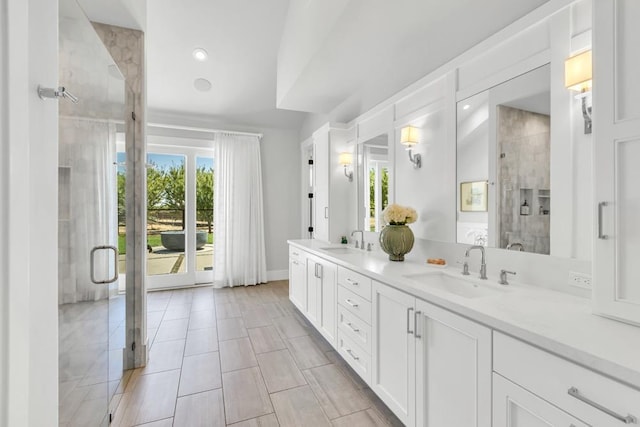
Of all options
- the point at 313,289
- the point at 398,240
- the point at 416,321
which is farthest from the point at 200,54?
the point at 416,321

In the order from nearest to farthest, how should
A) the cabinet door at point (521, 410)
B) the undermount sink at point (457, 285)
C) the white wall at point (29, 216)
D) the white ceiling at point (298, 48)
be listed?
the white wall at point (29, 216) → the cabinet door at point (521, 410) → the undermount sink at point (457, 285) → the white ceiling at point (298, 48)

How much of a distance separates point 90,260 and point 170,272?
3438 mm

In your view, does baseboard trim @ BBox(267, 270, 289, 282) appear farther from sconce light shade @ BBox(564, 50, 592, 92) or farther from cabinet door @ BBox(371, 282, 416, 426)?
sconce light shade @ BBox(564, 50, 592, 92)

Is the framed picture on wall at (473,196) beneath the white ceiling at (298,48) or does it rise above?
beneath

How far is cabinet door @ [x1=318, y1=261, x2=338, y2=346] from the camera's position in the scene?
2.50m

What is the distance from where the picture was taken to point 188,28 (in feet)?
11.1

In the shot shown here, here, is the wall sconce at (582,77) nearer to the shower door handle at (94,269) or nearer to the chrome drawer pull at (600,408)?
the chrome drawer pull at (600,408)

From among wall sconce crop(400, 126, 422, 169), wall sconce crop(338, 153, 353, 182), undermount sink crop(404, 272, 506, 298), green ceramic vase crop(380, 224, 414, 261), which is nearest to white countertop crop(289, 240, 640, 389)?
undermount sink crop(404, 272, 506, 298)

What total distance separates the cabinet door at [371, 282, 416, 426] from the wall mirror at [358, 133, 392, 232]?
1215 mm

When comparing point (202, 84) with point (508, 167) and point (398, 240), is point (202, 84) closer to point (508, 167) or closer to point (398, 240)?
point (398, 240)

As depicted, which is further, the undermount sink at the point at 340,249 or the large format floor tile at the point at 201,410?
the undermount sink at the point at 340,249

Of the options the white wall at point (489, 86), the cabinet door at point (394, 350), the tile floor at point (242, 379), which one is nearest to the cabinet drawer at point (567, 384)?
the cabinet door at point (394, 350)

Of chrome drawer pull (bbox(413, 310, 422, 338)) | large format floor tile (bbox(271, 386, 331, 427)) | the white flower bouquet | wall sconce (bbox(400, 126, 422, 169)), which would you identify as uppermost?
wall sconce (bbox(400, 126, 422, 169))

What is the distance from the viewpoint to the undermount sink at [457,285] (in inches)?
63.9
